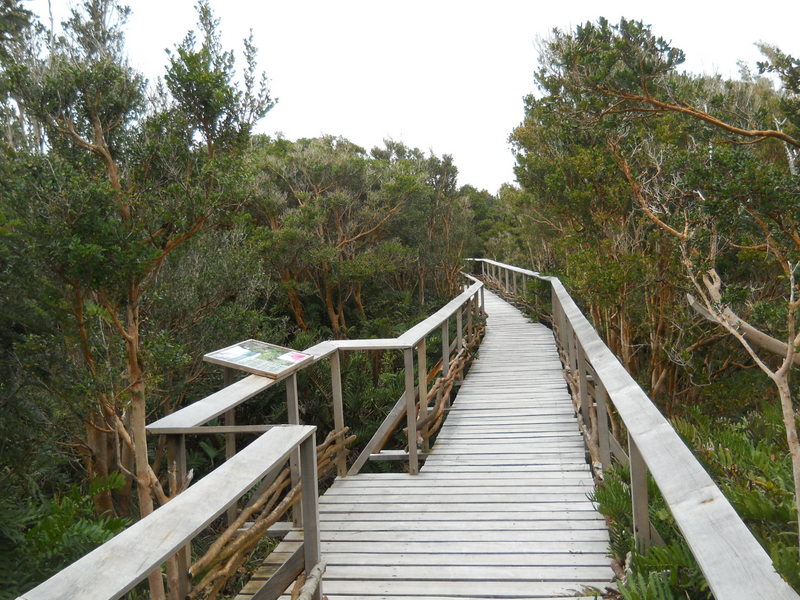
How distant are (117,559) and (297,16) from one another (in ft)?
39.3

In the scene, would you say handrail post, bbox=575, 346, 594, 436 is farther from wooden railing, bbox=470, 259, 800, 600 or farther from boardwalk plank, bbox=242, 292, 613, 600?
wooden railing, bbox=470, 259, 800, 600

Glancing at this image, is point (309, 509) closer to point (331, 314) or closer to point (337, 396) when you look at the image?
point (337, 396)

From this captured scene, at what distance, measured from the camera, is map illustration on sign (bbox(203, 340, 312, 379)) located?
3107 mm

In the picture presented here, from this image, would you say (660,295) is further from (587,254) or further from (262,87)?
(262,87)

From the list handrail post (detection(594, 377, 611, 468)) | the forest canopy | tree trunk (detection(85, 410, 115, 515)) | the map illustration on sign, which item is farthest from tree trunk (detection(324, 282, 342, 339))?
the map illustration on sign

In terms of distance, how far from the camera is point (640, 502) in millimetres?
2434

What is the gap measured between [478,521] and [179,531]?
8.90 feet

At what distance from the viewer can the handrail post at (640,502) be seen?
2363mm

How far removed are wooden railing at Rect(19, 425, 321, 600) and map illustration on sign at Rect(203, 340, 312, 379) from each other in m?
0.86

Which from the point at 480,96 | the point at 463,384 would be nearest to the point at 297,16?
the point at 480,96

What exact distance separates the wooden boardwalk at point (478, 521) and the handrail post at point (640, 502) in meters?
0.52

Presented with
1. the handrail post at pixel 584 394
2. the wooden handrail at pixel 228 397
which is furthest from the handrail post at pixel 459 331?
the wooden handrail at pixel 228 397

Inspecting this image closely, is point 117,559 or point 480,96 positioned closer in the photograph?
point 117,559

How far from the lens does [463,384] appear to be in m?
7.91
